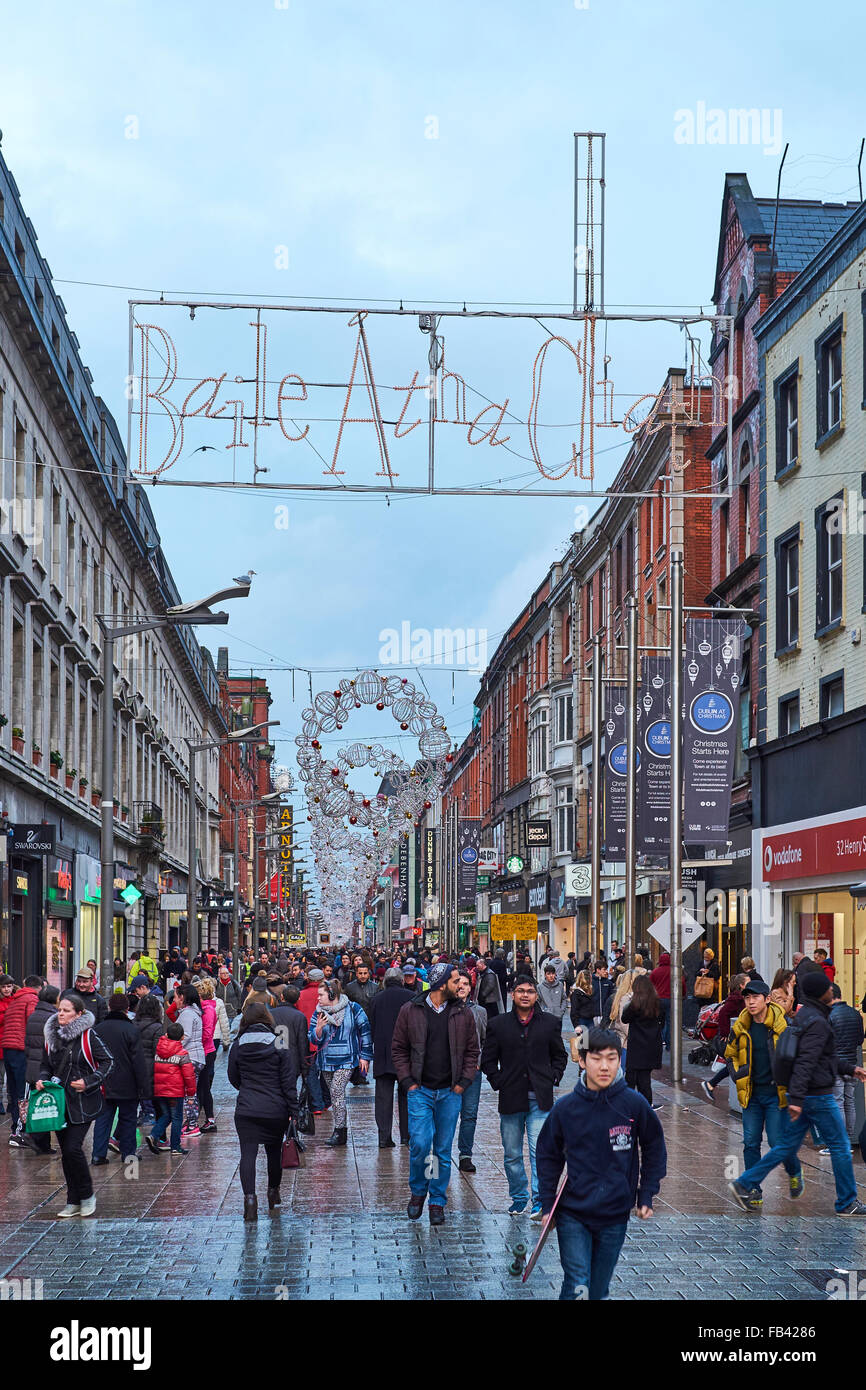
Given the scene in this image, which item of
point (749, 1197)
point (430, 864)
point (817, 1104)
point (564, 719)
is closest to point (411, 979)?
point (749, 1197)

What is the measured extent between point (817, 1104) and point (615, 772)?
2450 centimetres

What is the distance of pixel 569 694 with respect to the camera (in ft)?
215

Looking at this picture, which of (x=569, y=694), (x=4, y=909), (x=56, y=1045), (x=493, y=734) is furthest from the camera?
(x=493, y=734)

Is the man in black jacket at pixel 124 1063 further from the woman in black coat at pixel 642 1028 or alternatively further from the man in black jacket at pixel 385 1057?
the woman in black coat at pixel 642 1028

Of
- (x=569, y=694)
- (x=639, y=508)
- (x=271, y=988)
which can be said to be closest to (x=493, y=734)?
(x=569, y=694)

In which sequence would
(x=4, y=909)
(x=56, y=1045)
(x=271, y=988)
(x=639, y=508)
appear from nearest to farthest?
(x=56, y=1045)
(x=271, y=988)
(x=4, y=909)
(x=639, y=508)

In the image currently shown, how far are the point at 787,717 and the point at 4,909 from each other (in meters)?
15.2

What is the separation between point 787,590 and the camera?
33344 millimetres

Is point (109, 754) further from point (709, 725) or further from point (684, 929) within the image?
point (709, 725)

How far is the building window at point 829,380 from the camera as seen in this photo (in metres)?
30.3

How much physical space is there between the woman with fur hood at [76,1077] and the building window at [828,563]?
1911 centimetres

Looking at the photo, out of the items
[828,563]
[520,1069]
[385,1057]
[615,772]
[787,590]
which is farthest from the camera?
[615,772]
